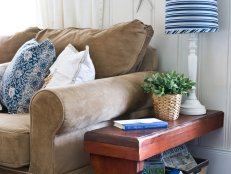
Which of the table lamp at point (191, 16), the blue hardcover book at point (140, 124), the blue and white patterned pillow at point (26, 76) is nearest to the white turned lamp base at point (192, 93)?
the table lamp at point (191, 16)

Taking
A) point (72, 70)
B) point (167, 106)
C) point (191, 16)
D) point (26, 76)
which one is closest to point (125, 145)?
point (167, 106)

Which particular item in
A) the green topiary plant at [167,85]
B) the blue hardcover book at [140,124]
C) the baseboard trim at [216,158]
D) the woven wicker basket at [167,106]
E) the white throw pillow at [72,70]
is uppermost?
the white throw pillow at [72,70]

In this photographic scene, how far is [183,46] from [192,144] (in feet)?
1.92

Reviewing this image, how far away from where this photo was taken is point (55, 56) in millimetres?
2322

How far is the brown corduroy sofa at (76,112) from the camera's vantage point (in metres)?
Answer: 1.66

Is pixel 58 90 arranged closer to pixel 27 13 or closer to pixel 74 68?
pixel 74 68

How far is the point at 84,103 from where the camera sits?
1709 mm

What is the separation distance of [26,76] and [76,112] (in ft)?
2.22

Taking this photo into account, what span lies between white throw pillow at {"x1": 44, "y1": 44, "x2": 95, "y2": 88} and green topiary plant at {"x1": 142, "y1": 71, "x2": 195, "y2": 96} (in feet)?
1.02

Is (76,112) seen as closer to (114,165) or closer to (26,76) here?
(114,165)

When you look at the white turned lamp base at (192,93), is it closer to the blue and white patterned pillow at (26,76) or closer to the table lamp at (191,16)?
the table lamp at (191,16)

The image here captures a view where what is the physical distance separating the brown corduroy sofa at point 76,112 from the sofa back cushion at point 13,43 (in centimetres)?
64

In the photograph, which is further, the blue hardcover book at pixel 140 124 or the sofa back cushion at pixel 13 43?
the sofa back cushion at pixel 13 43

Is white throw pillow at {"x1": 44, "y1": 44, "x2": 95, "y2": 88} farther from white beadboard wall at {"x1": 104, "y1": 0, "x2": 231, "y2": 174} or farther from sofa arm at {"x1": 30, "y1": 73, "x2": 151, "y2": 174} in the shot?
white beadboard wall at {"x1": 104, "y1": 0, "x2": 231, "y2": 174}
